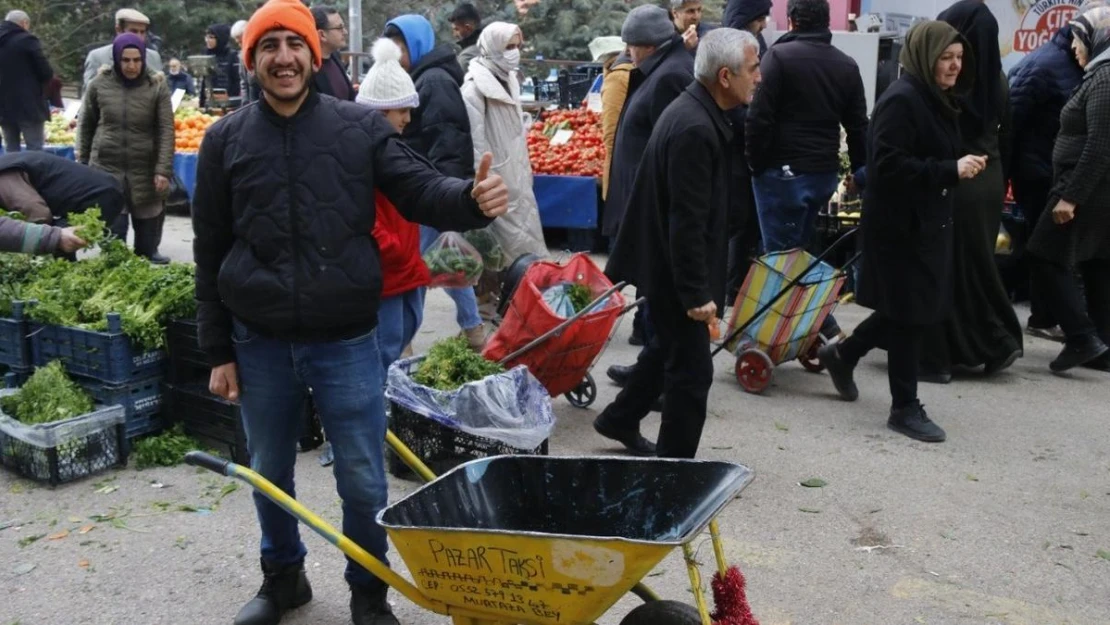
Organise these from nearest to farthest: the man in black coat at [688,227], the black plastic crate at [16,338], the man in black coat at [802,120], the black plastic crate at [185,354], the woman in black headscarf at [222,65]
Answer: the man in black coat at [688,227], the black plastic crate at [185,354], the black plastic crate at [16,338], the man in black coat at [802,120], the woman in black headscarf at [222,65]

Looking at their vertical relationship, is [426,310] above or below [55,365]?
below

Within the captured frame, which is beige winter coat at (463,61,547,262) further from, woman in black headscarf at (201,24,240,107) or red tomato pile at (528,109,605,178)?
woman in black headscarf at (201,24,240,107)

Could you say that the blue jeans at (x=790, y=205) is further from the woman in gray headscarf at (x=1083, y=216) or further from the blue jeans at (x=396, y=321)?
the blue jeans at (x=396, y=321)

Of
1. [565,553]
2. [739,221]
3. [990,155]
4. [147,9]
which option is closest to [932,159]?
[990,155]

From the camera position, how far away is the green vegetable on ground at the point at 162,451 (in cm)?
575

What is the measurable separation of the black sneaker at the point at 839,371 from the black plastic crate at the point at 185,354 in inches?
136

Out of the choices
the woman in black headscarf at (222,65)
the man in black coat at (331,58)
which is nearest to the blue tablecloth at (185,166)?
the woman in black headscarf at (222,65)

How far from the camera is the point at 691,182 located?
4.80 metres

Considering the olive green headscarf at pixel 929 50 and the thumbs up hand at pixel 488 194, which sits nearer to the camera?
the thumbs up hand at pixel 488 194

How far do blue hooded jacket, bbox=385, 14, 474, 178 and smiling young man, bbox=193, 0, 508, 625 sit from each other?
10.1ft

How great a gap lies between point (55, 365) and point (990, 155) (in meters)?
5.38

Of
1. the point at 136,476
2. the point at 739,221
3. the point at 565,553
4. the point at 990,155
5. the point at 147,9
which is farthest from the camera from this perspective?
the point at 147,9

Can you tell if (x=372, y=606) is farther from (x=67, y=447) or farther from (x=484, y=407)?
(x=67, y=447)

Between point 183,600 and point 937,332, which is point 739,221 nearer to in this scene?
point 937,332
